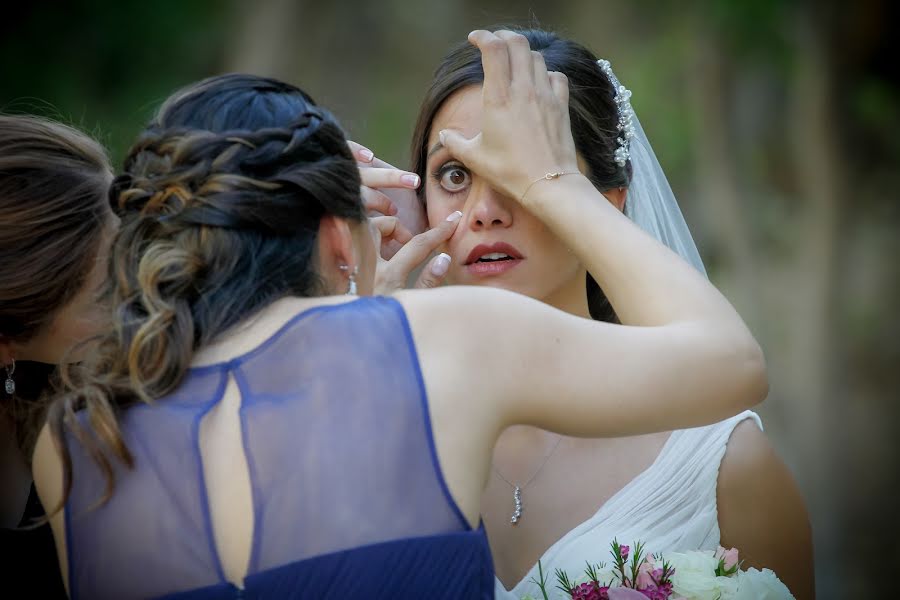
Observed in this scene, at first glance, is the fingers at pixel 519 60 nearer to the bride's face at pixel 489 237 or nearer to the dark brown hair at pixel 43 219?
the bride's face at pixel 489 237

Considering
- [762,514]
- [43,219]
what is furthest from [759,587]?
[43,219]

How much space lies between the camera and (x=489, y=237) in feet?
10.6

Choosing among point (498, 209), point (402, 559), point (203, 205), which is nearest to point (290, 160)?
point (203, 205)

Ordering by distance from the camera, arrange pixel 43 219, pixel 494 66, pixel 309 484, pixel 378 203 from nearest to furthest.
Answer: pixel 309 484
pixel 494 66
pixel 43 219
pixel 378 203

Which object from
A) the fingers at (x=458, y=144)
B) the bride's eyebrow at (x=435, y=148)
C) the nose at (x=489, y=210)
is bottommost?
the nose at (x=489, y=210)

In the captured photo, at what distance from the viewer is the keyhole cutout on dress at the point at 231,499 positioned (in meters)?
1.87

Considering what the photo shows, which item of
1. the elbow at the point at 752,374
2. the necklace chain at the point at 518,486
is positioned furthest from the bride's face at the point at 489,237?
the elbow at the point at 752,374

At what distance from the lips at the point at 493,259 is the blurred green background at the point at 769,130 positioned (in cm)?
645

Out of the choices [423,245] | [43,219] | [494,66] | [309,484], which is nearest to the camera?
[309,484]

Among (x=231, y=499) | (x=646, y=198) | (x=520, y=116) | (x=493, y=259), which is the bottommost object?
(x=231, y=499)

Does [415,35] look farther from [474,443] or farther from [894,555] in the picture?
[474,443]

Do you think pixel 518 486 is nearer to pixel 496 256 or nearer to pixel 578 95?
pixel 496 256

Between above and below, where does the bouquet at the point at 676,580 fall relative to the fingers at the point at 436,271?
below

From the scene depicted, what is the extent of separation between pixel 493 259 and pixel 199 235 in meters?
1.41
